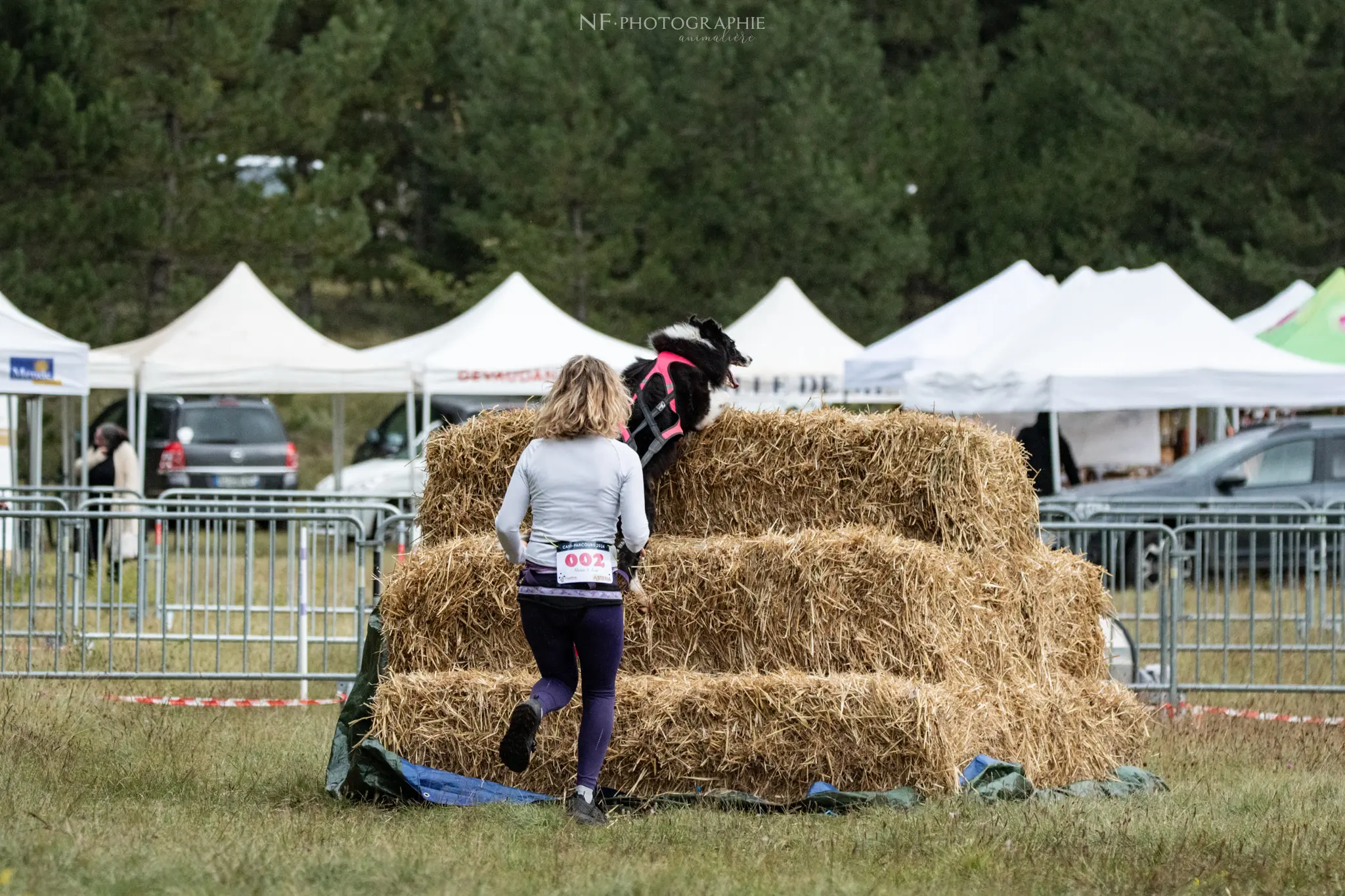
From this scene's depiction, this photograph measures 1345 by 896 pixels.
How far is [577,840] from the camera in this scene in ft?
21.6

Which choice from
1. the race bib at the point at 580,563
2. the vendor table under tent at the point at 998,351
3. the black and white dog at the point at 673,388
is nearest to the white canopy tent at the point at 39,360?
the black and white dog at the point at 673,388

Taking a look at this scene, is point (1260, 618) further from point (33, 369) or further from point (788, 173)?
point (788, 173)

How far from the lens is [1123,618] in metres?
13.8

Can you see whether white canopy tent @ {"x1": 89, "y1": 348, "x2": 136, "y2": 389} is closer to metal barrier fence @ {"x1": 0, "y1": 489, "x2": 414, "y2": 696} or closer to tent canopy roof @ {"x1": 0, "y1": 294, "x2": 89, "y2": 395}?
tent canopy roof @ {"x1": 0, "y1": 294, "x2": 89, "y2": 395}

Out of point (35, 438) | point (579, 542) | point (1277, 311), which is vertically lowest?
point (579, 542)

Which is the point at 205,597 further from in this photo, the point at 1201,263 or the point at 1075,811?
the point at 1201,263

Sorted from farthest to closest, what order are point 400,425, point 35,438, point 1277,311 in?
point 400,425, point 1277,311, point 35,438

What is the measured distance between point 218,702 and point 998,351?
11.6 metres

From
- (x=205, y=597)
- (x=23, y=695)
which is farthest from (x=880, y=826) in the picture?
(x=205, y=597)

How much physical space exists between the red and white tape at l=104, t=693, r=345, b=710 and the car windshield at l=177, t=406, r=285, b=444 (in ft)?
55.9

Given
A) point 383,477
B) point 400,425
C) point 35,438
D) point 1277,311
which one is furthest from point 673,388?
point 400,425

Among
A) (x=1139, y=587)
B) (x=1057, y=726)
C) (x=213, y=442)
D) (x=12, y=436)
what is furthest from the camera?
(x=213, y=442)

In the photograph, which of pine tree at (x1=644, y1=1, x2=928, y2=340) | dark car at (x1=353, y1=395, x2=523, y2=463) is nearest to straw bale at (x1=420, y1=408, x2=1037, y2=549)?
dark car at (x1=353, y1=395, x2=523, y2=463)

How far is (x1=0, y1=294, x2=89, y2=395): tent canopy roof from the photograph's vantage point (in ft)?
45.2
